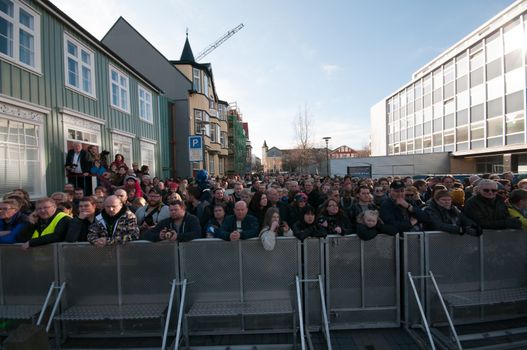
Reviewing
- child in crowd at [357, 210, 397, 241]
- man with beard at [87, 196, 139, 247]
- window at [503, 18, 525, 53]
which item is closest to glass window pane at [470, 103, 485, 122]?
window at [503, 18, 525, 53]

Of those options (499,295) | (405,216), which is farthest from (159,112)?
(499,295)

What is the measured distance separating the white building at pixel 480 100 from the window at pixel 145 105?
27.9 metres

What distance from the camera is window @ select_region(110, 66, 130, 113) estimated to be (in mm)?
10984

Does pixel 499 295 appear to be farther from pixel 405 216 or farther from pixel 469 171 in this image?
pixel 469 171

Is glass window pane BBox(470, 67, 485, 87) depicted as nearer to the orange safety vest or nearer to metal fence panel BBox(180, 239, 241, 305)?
metal fence panel BBox(180, 239, 241, 305)

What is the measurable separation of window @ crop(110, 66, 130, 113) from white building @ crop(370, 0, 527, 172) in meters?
28.7

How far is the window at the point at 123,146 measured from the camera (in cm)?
1101

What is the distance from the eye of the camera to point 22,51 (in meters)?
6.75

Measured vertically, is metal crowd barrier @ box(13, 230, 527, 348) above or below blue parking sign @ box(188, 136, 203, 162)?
below

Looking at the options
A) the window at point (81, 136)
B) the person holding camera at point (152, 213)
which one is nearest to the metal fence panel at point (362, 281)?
the person holding camera at point (152, 213)

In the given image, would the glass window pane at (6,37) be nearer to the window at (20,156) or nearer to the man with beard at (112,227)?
the window at (20,156)

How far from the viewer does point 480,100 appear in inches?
1083

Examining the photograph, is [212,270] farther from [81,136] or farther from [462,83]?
[462,83]

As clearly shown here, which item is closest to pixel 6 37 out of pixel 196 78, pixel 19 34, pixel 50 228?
pixel 19 34
